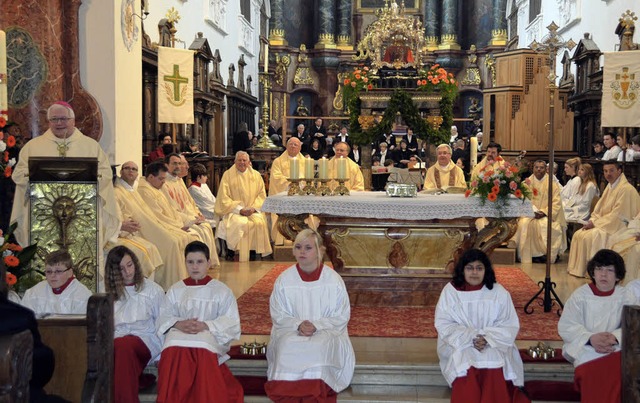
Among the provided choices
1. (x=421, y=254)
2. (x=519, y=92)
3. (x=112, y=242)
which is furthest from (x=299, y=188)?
(x=519, y=92)

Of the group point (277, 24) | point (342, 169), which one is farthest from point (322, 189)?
point (277, 24)

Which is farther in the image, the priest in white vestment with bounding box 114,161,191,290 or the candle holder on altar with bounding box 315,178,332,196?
the priest in white vestment with bounding box 114,161,191,290

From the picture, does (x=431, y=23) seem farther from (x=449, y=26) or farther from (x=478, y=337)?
Answer: (x=478, y=337)

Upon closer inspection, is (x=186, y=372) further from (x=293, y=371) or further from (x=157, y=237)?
(x=157, y=237)

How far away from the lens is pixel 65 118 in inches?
300

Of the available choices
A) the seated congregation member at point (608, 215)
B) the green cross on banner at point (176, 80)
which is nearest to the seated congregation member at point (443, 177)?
the seated congregation member at point (608, 215)

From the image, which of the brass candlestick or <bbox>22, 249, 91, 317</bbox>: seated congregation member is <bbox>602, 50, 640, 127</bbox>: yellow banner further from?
<bbox>22, 249, 91, 317</bbox>: seated congregation member

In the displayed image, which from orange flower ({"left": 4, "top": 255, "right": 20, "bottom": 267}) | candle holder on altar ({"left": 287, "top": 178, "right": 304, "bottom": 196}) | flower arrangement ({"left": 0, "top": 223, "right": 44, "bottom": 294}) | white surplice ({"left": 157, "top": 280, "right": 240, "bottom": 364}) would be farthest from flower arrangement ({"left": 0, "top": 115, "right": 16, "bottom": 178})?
candle holder on altar ({"left": 287, "top": 178, "right": 304, "bottom": 196})

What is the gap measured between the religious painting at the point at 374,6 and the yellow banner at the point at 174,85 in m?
19.8

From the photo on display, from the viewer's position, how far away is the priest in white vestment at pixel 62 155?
736cm

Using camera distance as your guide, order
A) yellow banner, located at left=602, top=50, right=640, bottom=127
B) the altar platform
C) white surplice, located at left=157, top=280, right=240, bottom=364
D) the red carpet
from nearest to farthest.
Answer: white surplice, located at left=157, top=280, right=240, bottom=364, the red carpet, the altar platform, yellow banner, located at left=602, top=50, right=640, bottom=127

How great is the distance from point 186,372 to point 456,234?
12.6 feet

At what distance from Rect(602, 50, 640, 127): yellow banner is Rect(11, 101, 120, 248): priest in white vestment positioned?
332 inches

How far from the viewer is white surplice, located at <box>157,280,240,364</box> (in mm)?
5859
